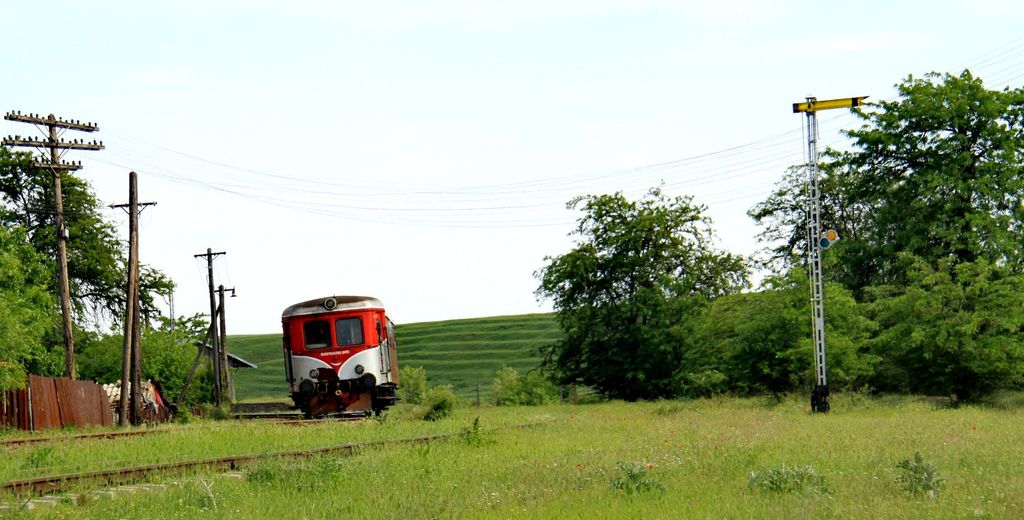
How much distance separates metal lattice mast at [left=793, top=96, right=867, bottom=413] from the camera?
2577cm

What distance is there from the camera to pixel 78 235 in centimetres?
5172

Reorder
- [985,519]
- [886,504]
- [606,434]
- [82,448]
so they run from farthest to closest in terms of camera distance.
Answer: [606,434] < [82,448] < [886,504] < [985,519]

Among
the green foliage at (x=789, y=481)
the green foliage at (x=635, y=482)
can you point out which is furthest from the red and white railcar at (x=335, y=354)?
the green foliage at (x=789, y=481)

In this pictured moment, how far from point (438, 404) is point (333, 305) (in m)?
4.14

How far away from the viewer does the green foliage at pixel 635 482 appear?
1020cm

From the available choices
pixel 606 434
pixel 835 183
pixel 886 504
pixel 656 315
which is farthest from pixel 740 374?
pixel 886 504

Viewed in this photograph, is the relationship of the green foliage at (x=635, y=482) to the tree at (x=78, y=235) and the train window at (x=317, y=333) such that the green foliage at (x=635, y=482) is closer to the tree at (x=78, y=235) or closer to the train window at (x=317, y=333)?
the train window at (x=317, y=333)

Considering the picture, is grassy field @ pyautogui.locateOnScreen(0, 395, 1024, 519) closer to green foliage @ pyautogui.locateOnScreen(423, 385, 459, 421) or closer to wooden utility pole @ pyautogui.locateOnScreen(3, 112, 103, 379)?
green foliage @ pyautogui.locateOnScreen(423, 385, 459, 421)

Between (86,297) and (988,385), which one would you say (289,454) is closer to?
(988,385)

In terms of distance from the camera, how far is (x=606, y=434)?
19109mm

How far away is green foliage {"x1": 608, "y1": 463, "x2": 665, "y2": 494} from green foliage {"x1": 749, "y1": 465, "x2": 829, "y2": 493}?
91 centimetres

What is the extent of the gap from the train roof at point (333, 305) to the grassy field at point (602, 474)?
26.5ft

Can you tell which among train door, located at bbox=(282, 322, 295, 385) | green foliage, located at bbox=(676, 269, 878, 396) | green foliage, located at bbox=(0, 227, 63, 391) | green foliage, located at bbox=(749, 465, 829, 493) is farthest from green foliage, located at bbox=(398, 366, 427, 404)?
green foliage, located at bbox=(749, 465, 829, 493)

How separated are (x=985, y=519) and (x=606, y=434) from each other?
37.5 feet
